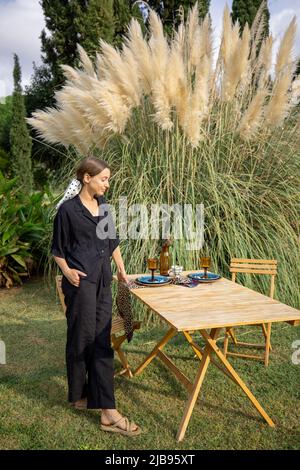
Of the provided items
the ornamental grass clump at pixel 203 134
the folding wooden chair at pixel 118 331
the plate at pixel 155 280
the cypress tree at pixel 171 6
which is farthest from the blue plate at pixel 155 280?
the cypress tree at pixel 171 6

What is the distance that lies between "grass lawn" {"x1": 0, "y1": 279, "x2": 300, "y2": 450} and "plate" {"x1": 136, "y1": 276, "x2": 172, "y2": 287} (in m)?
0.72

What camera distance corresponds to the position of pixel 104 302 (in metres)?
2.39

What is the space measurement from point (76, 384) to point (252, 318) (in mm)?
1066

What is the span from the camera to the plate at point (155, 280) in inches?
106

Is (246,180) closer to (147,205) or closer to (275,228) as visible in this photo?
(275,228)

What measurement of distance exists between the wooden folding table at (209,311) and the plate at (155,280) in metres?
0.03

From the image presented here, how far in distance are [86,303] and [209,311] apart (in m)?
0.66

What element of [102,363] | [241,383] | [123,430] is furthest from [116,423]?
[241,383]

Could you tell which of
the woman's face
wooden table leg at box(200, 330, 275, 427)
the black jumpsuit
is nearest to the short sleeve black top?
the black jumpsuit

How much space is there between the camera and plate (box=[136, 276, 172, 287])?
8.86 feet

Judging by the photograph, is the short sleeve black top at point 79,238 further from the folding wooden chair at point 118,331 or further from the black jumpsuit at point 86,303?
the folding wooden chair at point 118,331

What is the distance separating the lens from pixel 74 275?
2.26 metres

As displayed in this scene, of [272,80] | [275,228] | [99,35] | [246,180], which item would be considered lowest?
[275,228]
